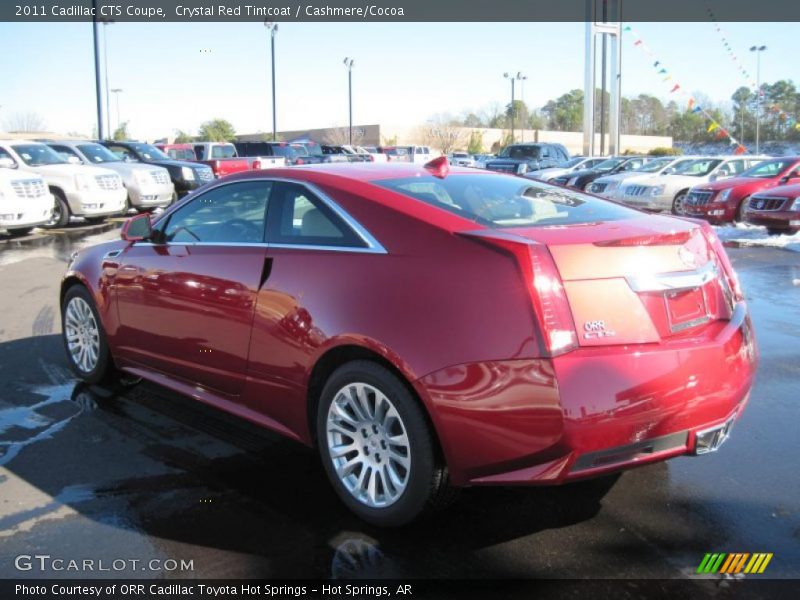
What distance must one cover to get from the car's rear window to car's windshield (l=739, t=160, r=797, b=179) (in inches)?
557

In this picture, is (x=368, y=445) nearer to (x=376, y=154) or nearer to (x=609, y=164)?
(x=609, y=164)

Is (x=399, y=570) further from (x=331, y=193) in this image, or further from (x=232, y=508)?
(x=331, y=193)

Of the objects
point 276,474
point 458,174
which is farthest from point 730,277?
point 276,474

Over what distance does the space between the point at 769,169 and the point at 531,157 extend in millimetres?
13374

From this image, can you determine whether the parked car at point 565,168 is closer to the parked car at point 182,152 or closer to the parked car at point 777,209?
the parked car at point 777,209

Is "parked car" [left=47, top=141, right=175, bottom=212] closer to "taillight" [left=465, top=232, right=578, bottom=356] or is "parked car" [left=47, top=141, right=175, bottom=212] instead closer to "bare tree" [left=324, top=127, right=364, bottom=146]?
"taillight" [left=465, top=232, right=578, bottom=356]

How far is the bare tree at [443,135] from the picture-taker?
246 ft

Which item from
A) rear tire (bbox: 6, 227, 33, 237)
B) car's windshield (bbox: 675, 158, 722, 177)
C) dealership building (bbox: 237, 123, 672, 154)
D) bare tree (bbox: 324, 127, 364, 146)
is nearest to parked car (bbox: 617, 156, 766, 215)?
car's windshield (bbox: 675, 158, 722, 177)

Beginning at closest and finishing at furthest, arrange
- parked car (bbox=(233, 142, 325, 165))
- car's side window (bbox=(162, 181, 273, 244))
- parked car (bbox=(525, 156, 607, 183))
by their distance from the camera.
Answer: car's side window (bbox=(162, 181, 273, 244)) → parked car (bbox=(525, 156, 607, 183)) → parked car (bbox=(233, 142, 325, 165))

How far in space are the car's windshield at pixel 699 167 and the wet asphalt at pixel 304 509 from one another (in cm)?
1532

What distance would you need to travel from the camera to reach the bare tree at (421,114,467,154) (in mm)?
74938

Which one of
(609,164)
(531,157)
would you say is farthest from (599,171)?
(531,157)

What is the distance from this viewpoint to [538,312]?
112 inches

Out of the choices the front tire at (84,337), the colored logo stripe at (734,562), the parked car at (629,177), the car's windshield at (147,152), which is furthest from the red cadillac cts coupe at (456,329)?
the car's windshield at (147,152)
